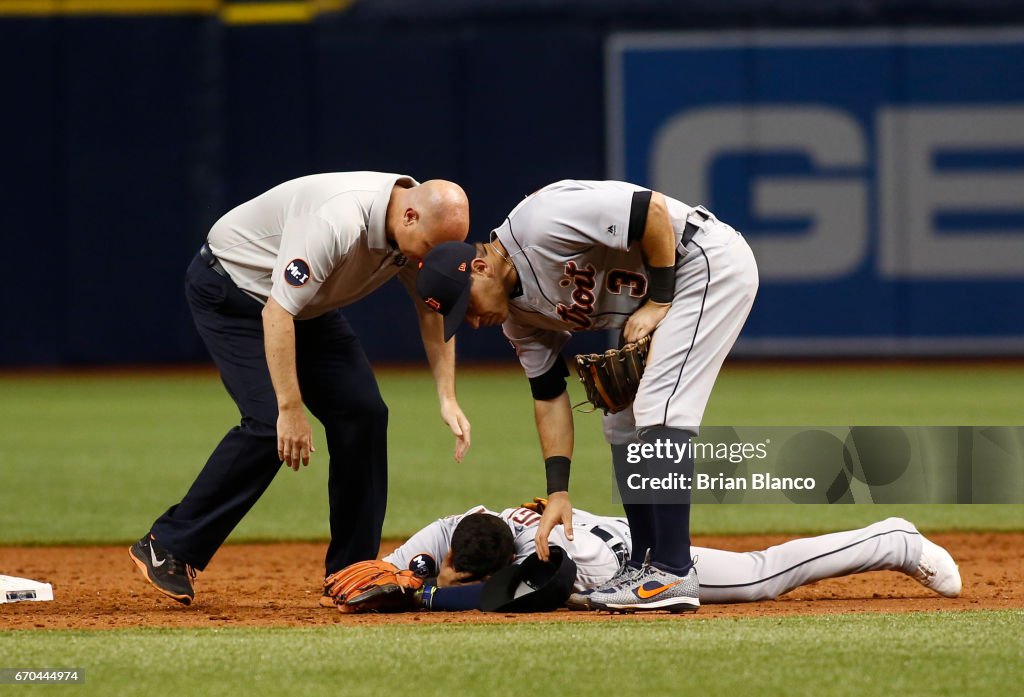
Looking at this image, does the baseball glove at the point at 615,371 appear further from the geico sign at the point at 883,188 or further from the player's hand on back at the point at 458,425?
the geico sign at the point at 883,188

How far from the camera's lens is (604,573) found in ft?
14.4

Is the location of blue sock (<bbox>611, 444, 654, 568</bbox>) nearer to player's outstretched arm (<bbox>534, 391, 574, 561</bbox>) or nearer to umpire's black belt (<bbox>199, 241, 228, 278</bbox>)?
player's outstretched arm (<bbox>534, 391, 574, 561</bbox>)

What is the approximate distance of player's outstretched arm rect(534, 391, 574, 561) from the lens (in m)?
4.15

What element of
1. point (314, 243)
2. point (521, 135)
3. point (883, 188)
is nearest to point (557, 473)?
point (314, 243)

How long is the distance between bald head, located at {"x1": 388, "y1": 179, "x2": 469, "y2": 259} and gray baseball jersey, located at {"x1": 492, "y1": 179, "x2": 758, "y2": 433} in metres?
0.13

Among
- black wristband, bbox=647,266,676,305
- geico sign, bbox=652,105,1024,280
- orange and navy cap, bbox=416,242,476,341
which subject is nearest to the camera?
orange and navy cap, bbox=416,242,476,341

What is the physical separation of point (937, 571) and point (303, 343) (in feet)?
6.96

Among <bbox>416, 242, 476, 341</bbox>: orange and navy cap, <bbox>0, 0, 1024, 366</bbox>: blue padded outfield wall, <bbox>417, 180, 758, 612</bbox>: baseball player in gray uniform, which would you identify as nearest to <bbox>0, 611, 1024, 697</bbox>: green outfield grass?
<bbox>417, 180, 758, 612</bbox>: baseball player in gray uniform

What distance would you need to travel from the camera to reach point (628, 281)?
416cm

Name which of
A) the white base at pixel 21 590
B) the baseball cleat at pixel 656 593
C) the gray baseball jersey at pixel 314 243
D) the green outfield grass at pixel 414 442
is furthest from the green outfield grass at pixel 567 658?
the green outfield grass at pixel 414 442

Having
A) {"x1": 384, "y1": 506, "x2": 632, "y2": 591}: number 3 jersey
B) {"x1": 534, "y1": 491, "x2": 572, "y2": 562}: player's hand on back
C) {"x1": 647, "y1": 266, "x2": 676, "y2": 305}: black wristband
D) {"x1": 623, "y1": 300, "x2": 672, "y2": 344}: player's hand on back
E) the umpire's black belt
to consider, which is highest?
the umpire's black belt

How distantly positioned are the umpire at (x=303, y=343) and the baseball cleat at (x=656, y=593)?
659mm

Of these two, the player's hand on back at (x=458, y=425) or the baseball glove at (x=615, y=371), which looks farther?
the player's hand on back at (x=458, y=425)

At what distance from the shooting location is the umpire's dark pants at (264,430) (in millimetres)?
4480
